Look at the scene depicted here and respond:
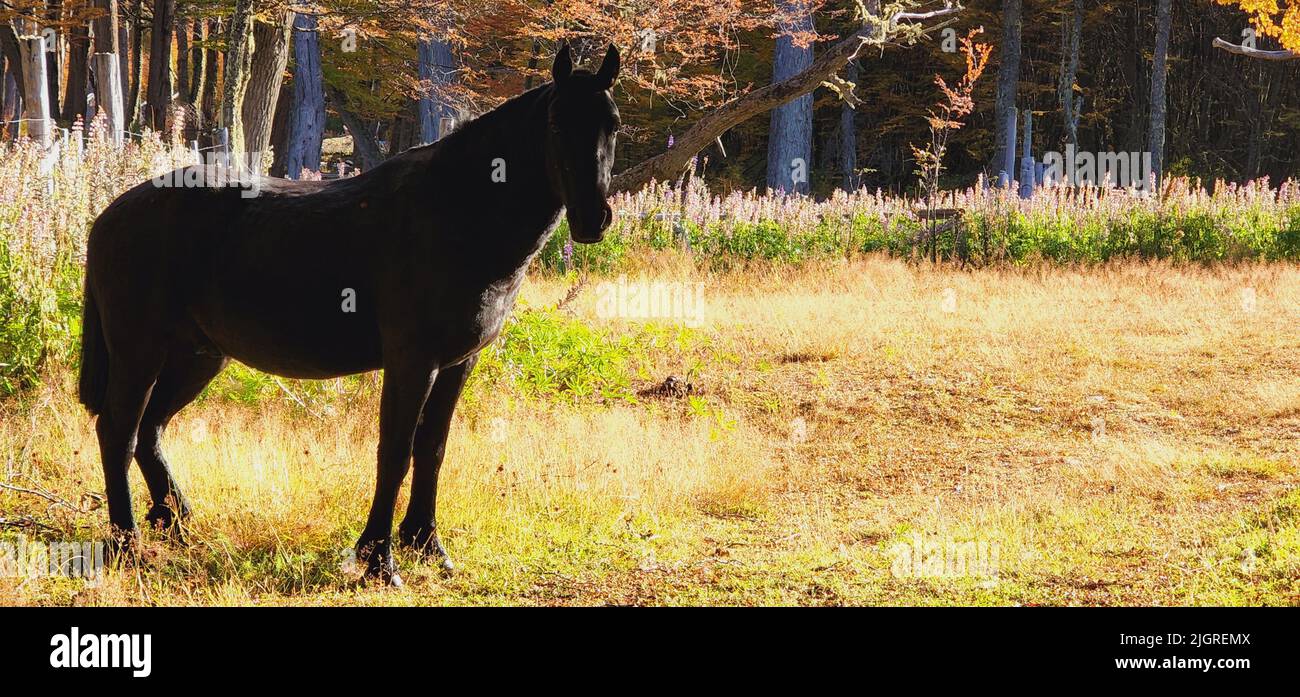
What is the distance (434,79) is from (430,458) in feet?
50.0

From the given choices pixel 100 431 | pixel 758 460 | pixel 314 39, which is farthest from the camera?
pixel 314 39

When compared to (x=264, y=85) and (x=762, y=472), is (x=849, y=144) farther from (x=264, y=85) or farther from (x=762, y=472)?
(x=762, y=472)

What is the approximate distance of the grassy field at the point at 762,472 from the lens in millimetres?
4762

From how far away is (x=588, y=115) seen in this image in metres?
4.10

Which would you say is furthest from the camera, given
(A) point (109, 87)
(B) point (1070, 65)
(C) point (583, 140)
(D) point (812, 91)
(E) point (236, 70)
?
(B) point (1070, 65)

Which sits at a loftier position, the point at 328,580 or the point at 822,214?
the point at 822,214

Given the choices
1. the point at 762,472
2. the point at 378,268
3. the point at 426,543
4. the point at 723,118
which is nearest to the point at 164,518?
the point at 426,543

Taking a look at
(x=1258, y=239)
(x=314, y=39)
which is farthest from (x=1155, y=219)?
(x=314, y=39)

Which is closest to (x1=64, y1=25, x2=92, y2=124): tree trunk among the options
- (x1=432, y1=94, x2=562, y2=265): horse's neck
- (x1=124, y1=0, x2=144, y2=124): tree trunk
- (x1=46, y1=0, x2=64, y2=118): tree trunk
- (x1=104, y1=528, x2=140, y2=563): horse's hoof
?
(x1=46, y1=0, x2=64, y2=118): tree trunk

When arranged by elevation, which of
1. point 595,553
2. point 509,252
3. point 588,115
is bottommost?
point 595,553

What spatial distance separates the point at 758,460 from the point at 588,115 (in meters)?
3.24

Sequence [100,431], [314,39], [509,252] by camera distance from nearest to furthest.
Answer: [509,252] → [100,431] → [314,39]

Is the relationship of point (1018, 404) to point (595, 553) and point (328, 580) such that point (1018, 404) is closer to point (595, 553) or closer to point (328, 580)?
point (595, 553)

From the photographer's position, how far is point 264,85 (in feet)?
41.5
